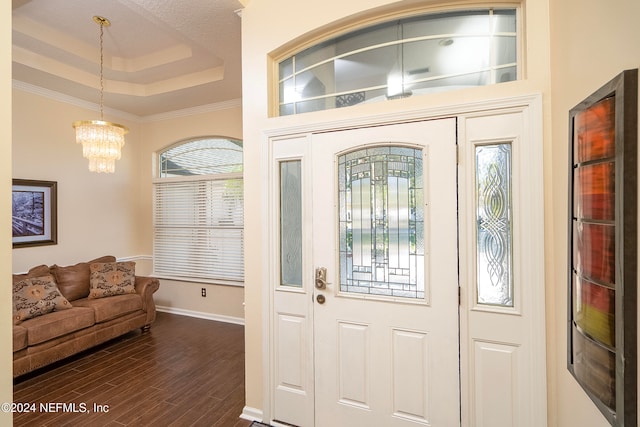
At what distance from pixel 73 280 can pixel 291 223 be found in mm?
3274

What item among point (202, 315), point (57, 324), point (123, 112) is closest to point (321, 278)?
point (57, 324)

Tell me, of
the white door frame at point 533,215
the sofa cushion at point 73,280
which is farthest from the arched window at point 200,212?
the white door frame at point 533,215

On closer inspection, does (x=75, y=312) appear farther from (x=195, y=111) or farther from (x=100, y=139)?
(x=195, y=111)

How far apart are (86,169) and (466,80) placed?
495 cm

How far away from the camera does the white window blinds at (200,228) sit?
14.9ft

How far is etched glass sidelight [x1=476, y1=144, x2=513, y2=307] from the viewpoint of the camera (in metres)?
1.75

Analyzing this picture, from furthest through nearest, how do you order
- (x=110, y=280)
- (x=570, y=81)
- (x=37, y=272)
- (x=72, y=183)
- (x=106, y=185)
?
1. (x=106, y=185)
2. (x=72, y=183)
3. (x=110, y=280)
4. (x=37, y=272)
5. (x=570, y=81)

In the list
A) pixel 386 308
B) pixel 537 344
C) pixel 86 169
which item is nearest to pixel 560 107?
pixel 537 344

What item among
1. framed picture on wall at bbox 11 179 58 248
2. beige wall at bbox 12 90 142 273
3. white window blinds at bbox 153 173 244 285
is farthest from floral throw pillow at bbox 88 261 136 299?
white window blinds at bbox 153 173 244 285

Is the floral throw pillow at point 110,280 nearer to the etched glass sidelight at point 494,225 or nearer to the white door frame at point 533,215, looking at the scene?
the white door frame at point 533,215

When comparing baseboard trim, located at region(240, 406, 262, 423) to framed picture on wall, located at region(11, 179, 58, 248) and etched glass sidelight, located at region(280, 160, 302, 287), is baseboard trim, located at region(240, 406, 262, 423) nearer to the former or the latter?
etched glass sidelight, located at region(280, 160, 302, 287)

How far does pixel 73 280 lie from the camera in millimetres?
3799

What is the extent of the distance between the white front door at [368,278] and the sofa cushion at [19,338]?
96.7 inches

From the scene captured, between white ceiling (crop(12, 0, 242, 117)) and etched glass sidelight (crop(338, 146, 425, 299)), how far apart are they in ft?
5.48
